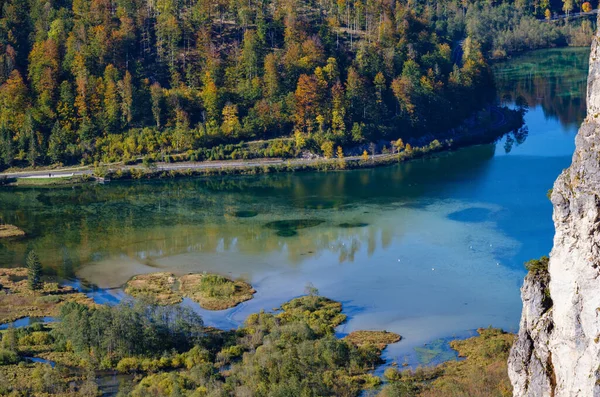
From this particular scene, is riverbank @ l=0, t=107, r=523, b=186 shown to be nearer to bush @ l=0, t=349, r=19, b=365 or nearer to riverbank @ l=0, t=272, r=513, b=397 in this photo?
riverbank @ l=0, t=272, r=513, b=397

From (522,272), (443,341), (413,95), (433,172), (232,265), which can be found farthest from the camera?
(413,95)

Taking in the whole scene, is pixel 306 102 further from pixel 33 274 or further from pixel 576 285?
pixel 576 285

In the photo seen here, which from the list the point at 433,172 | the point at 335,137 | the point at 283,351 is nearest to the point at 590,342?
the point at 283,351

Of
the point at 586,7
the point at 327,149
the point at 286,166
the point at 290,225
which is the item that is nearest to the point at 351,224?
the point at 290,225

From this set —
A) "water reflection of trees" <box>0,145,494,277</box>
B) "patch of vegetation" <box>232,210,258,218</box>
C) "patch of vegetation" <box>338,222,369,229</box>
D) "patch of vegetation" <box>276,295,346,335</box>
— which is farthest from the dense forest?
"patch of vegetation" <box>276,295,346,335</box>

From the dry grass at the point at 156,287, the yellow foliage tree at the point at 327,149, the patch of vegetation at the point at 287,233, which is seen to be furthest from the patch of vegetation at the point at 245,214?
the yellow foliage tree at the point at 327,149

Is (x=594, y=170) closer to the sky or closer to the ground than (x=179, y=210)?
closer to the sky

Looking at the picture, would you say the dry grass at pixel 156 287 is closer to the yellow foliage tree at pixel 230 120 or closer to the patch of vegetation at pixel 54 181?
the patch of vegetation at pixel 54 181

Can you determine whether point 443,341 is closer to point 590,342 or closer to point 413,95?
point 590,342
